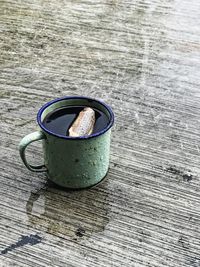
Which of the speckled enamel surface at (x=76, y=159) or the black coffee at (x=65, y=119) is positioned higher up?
the black coffee at (x=65, y=119)

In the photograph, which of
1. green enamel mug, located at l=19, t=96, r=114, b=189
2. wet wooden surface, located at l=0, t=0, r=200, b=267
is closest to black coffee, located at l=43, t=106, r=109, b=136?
green enamel mug, located at l=19, t=96, r=114, b=189

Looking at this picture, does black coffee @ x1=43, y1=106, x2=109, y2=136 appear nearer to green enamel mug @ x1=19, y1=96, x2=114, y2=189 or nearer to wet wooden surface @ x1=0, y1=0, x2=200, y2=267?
green enamel mug @ x1=19, y1=96, x2=114, y2=189

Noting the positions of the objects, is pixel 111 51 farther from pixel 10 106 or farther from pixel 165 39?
pixel 10 106

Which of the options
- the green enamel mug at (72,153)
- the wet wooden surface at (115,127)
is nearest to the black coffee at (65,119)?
the green enamel mug at (72,153)

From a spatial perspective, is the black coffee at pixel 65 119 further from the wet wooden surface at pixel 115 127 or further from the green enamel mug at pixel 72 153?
the wet wooden surface at pixel 115 127

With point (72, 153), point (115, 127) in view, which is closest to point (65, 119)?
point (72, 153)

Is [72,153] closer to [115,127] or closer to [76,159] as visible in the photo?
[76,159]
